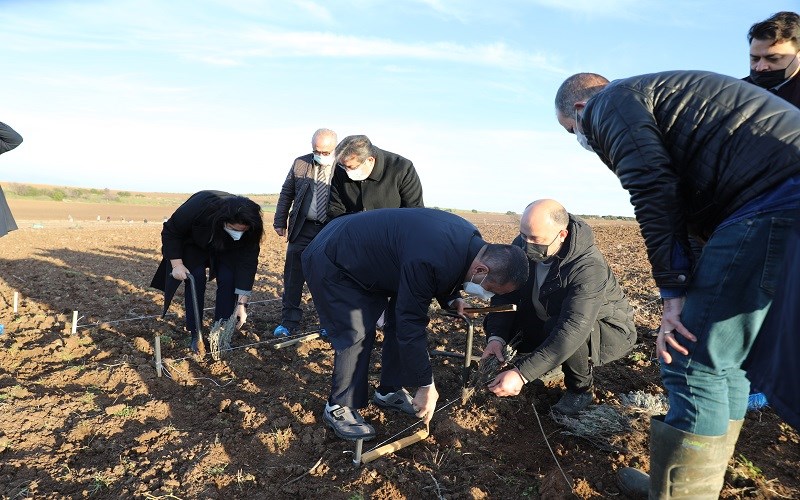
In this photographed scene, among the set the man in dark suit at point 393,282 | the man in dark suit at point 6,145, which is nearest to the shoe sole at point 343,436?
the man in dark suit at point 393,282

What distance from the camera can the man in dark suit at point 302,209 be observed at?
5.17 metres

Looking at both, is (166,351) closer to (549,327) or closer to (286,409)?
(286,409)

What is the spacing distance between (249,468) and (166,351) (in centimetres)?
223

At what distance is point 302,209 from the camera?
5.19 m

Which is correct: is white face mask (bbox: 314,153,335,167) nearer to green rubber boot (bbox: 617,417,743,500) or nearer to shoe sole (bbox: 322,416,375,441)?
shoe sole (bbox: 322,416,375,441)

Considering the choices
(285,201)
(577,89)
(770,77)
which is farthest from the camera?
(285,201)

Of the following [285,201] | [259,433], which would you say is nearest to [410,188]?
[285,201]

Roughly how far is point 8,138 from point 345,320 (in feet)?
11.1

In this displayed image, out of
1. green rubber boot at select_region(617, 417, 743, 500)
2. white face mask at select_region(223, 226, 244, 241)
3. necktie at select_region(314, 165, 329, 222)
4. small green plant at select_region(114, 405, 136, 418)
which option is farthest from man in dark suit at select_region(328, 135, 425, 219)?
green rubber boot at select_region(617, 417, 743, 500)

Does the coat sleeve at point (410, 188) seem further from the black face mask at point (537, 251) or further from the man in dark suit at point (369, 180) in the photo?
the black face mask at point (537, 251)

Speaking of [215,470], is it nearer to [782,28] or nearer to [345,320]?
[345,320]

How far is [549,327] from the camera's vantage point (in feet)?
11.5

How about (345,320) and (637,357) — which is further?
(637,357)

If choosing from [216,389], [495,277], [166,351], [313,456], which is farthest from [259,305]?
[495,277]
